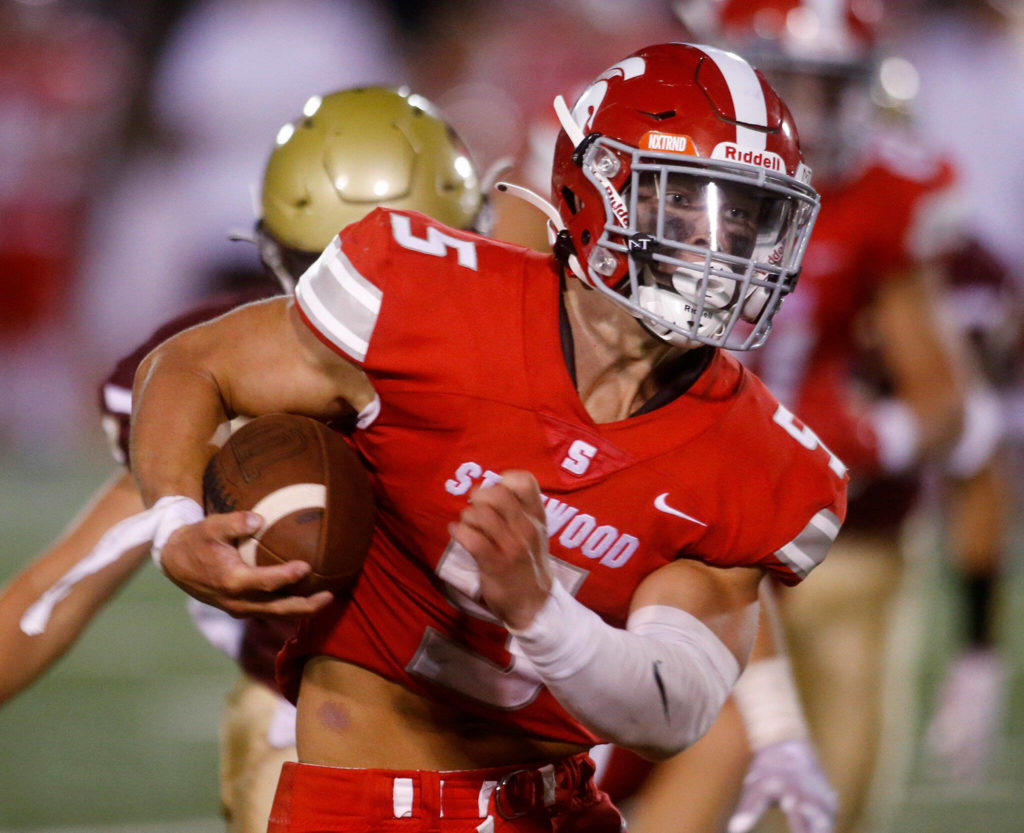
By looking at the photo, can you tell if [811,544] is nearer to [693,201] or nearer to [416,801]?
[693,201]

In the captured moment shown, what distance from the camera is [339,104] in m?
2.75

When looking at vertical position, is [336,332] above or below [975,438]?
above

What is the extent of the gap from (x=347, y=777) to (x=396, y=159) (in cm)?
107

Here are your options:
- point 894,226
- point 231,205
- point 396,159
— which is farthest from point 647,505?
point 231,205

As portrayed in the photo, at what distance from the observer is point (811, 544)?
2.09 metres

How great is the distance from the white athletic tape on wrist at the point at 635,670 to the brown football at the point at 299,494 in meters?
0.27

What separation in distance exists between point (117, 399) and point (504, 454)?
89 cm

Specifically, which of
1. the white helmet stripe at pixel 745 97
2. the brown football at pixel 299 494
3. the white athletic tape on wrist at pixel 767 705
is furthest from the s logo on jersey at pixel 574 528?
the white athletic tape on wrist at pixel 767 705

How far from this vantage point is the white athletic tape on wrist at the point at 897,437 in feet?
12.7

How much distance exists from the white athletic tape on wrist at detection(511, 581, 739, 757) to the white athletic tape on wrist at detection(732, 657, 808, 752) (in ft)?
2.08

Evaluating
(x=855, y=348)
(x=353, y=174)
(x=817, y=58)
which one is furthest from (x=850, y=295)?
(x=353, y=174)

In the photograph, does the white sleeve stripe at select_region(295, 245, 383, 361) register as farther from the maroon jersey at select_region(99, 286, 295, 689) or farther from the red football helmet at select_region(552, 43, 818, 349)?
the maroon jersey at select_region(99, 286, 295, 689)

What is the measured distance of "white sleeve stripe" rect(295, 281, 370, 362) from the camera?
200cm

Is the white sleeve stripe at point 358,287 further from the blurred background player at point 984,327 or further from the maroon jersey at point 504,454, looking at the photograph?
the blurred background player at point 984,327
